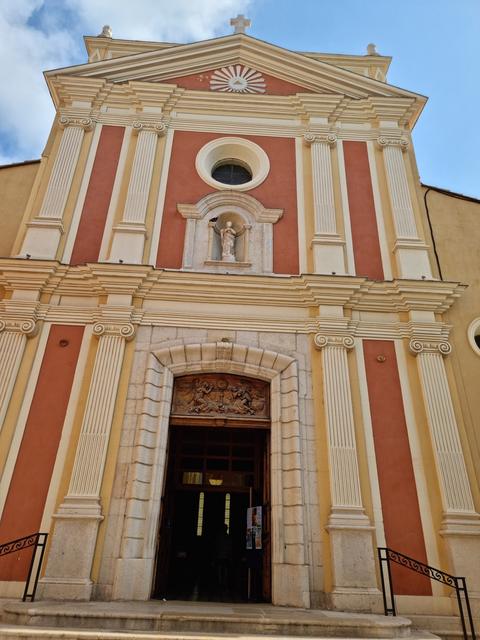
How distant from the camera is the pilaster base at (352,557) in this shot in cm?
665

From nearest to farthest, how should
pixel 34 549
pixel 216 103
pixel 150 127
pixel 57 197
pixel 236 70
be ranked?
pixel 34 549
pixel 57 197
pixel 150 127
pixel 216 103
pixel 236 70

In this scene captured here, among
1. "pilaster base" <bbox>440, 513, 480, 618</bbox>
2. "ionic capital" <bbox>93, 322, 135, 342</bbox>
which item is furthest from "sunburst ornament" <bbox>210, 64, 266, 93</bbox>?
"pilaster base" <bbox>440, 513, 480, 618</bbox>

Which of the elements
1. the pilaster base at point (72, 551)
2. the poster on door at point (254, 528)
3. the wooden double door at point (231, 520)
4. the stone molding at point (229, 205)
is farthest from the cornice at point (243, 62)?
the pilaster base at point (72, 551)

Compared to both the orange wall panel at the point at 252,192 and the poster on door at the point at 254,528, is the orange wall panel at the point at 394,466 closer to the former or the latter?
the poster on door at the point at 254,528

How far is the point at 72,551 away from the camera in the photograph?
684 centimetres

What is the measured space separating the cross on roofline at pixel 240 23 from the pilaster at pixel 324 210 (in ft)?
15.3

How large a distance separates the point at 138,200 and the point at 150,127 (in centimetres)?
220

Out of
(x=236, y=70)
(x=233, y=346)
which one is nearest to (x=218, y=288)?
(x=233, y=346)

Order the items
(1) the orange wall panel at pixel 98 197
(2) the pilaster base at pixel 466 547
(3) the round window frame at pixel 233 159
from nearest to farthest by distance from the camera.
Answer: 1. (2) the pilaster base at pixel 466 547
2. (1) the orange wall panel at pixel 98 197
3. (3) the round window frame at pixel 233 159

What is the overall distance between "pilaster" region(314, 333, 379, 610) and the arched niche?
2.20m

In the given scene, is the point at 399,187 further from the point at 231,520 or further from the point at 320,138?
the point at 231,520

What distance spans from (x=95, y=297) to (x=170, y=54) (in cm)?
732

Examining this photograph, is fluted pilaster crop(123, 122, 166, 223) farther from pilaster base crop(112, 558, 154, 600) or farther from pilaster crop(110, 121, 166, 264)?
pilaster base crop(112, 558, 154, 600)

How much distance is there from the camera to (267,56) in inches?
500
